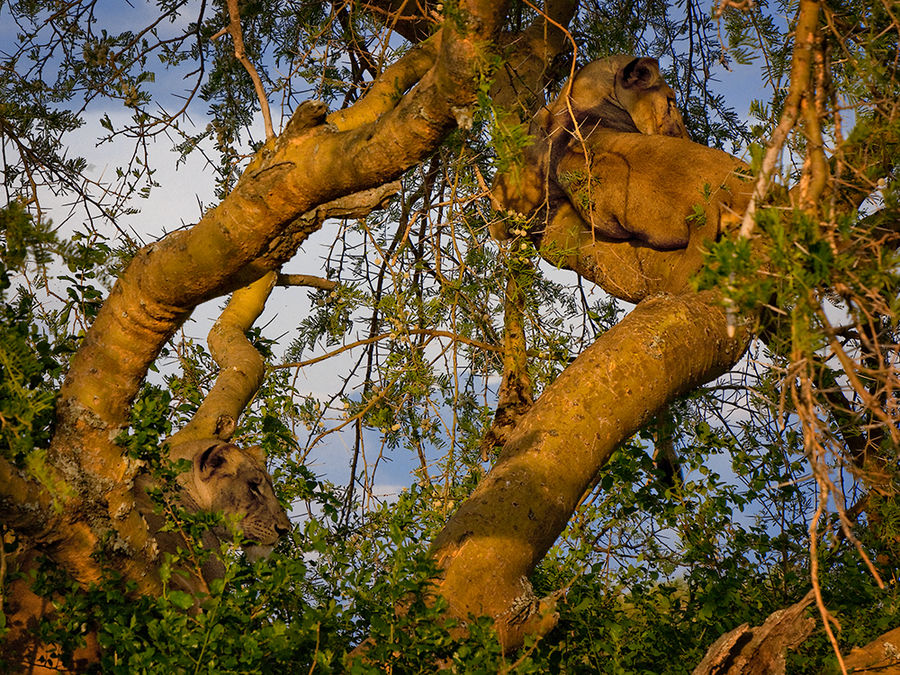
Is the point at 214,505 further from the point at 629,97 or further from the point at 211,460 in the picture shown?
the point at 629,97

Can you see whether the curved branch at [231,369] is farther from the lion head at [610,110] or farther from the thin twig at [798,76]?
the thin twig at [798,76]

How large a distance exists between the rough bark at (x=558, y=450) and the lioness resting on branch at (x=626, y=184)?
776mm

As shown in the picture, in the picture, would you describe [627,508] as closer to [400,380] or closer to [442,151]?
[400,380]

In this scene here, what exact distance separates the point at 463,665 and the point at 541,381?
6.68 ft

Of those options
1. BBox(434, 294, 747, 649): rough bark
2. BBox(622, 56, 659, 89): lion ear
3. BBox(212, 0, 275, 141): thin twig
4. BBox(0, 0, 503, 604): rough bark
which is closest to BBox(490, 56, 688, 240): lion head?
BBox(622, 56, 659, 89): lion ear

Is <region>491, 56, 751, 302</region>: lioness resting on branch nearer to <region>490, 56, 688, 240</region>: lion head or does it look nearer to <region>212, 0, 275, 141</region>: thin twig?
<region>490, 56, 688, 240</region>: lion head

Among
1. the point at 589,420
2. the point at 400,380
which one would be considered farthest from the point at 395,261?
the point at 589,420

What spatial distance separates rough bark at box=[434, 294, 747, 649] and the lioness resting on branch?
2.55 feet

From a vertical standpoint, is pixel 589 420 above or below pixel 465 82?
below

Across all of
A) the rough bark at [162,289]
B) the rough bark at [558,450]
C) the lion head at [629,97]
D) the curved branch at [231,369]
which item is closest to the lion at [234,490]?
the curved branch at [231,369]

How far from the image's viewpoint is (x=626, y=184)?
4504mm

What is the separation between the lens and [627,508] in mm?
3787

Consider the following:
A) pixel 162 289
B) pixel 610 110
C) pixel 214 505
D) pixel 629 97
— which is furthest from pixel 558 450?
pixel 629 97

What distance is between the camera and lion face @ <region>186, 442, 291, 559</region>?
12.0 ft
